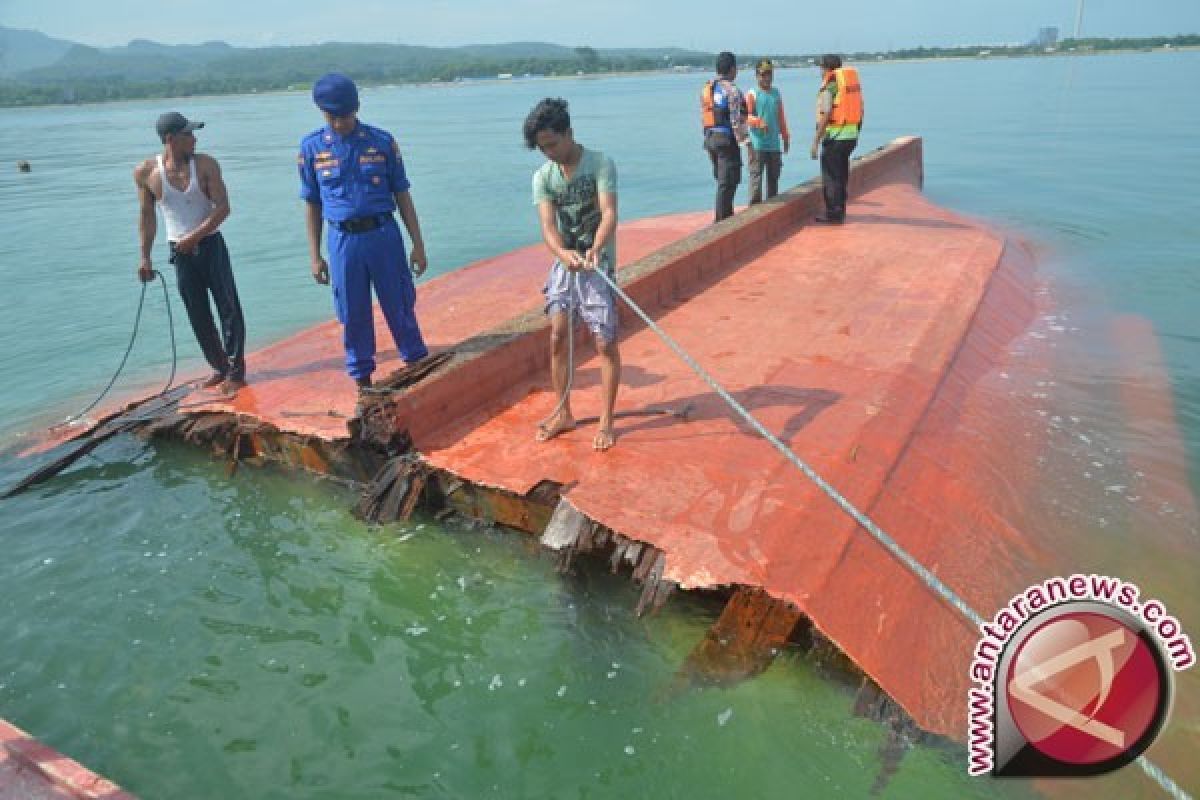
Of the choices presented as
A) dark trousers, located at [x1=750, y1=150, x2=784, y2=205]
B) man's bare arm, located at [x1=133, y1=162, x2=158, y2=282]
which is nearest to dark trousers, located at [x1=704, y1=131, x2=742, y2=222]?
dark trousers, located at [x1=750, y1=150, x2=784, y2=205]

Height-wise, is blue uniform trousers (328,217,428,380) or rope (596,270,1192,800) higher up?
blue uniform trousers (328,217,428,380)

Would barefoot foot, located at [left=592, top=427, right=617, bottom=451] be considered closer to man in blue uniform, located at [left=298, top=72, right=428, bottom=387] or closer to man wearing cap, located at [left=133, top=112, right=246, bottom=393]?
man in blue uniform, located at [left=298, top=72, right=428, bottom=387]

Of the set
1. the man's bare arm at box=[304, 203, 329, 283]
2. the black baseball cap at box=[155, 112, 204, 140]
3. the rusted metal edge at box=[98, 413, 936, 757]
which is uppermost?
the black baseball cap at box=[155, 112, 204, 140]

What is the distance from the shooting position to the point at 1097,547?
13.7 ft

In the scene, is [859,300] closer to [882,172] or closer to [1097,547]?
[1097,547]

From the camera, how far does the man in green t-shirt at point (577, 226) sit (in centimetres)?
378

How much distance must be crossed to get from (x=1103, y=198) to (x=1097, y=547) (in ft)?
47.6

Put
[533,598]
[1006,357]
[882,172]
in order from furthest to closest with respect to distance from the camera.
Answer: [882,172], [1006,357], [533,598]

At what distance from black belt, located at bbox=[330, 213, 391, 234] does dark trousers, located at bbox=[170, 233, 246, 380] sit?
3.97ft

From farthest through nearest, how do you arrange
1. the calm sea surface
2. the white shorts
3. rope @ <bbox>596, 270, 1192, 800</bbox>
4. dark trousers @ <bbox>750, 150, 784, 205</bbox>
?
1. dark trousers @ <bbox>750, 150, 784, 205</bbox>
2. the white shorts
3. the calm sea surface
4. rope @ <bbox>596, 270, 1192, 800</bbox>

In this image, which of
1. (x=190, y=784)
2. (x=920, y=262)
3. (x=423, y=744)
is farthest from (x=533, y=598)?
(x=920, y=262)

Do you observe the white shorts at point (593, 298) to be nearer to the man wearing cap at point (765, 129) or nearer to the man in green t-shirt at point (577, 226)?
the man in green t-shirt at point (577, 226)

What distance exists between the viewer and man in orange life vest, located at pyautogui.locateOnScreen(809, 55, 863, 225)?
8.79 m

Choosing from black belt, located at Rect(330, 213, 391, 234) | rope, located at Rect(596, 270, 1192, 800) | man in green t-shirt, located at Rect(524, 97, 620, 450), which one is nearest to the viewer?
rope, located at Rect(596, 270, 1192, 800)
